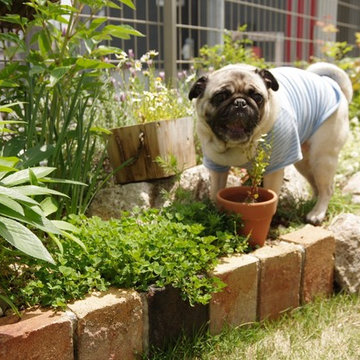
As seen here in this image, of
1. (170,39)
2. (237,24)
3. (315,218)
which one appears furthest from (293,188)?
(237,24)

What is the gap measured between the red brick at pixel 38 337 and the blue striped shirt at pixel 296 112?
4.59 feet

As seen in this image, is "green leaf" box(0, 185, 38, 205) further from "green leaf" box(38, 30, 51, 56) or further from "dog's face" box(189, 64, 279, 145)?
"dog's face" box(189, 64, 279, 145)

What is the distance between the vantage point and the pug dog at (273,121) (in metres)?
2.53

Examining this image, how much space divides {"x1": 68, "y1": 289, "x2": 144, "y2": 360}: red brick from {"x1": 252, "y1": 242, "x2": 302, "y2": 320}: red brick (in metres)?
0.75

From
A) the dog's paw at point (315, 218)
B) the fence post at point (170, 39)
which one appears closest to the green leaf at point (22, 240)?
the dog's paw at point (315, 218)

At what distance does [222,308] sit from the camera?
234 centimetres

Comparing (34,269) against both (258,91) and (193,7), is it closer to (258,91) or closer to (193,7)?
(258,91)

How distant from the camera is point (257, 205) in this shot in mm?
2518

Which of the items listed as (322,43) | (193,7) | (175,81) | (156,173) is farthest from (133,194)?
(322,43)

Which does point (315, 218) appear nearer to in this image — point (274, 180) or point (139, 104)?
point (274, 180)

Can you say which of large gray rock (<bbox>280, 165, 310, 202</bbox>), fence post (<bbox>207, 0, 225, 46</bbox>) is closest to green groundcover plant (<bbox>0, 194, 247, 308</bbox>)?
large gray rock (<bbox>280, 165, 310, 202</bbox>)

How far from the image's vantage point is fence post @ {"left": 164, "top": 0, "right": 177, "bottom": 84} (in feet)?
16.3

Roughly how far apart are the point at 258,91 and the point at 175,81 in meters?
2.62

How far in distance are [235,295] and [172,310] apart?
0.38 metres
